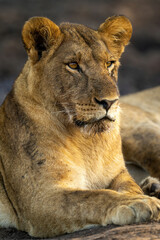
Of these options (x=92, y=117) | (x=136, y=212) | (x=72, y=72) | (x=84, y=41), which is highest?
(x=84, y=41)

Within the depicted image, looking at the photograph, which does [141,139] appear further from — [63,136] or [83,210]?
[83,210]

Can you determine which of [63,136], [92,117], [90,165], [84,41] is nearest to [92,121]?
[92,117]

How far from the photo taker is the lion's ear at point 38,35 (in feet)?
9.96

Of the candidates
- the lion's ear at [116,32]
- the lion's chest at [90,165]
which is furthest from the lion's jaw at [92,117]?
the lion's ear at [116,32]

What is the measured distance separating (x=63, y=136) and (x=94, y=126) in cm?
28

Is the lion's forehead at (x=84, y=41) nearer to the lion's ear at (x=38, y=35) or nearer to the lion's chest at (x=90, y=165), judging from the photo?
the lion's ear at (x=38, y=35)

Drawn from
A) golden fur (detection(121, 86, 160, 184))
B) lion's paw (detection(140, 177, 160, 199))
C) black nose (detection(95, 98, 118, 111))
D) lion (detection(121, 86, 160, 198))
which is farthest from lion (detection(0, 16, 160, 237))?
golden fur (detection(121, 86, 160, 184))

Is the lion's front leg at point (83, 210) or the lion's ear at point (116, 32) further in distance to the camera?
the lion's ear at point (116, 32)

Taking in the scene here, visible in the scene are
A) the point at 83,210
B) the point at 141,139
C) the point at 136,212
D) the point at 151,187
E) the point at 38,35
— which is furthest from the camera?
the point at 141,139

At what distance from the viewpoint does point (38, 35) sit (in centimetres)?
307

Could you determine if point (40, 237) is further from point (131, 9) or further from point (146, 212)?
point (131, 9)

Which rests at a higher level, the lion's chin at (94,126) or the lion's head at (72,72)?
the lion's head at (72,72)

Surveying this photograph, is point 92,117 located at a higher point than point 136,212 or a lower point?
higher

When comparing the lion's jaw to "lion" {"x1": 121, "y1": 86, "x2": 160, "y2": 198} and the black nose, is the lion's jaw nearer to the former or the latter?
the black nose
